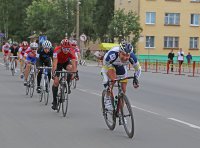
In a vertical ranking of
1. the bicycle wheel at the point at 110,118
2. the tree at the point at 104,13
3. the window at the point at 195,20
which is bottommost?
the bicycle wheel at the point at 110,118

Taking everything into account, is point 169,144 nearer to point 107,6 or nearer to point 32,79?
point 32,79

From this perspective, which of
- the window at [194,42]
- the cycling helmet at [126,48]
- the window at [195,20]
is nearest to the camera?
the cycling helmet at [126,48]

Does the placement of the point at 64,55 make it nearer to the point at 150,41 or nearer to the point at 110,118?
the point at 110,118

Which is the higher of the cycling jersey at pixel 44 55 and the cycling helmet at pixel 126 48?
the cycling helmet at pixel 126 48

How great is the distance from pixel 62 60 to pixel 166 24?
191 feet

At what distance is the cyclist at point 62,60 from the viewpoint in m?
12.7

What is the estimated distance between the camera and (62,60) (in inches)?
520

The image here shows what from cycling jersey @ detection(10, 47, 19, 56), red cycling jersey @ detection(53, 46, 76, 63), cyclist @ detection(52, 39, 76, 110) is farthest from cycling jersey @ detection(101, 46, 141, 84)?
cycling jersey @ detection(10, 47, 19, 56)

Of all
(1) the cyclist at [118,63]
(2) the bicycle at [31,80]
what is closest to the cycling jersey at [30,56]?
(2) the bicycle at [31,80]

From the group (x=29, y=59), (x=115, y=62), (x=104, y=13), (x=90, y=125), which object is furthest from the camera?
(x=104, y=13)

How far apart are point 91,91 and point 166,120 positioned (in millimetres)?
7966

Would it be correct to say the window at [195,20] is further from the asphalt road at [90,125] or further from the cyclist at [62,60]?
the cyclist at [62,60]

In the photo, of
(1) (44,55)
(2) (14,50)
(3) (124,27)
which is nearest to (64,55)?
(1) (44,55)

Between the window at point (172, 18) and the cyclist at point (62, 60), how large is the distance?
5811cm
